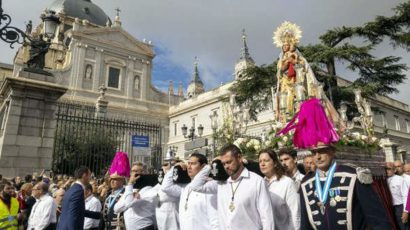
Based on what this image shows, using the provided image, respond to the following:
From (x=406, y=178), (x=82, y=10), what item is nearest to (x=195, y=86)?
(x=82, y=10)

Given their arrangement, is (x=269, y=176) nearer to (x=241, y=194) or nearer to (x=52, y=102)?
(x=241, y=194)

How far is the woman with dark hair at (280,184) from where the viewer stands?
338 centimetres

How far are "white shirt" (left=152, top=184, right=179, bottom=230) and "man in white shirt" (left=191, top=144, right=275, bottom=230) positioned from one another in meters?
1.66

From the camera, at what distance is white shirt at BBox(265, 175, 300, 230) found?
3.34 metres

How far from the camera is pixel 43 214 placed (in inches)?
215

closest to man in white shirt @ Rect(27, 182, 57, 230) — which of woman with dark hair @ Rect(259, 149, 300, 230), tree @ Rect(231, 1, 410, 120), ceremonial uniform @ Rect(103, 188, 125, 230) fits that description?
ceremonial uniform @ Rect(103, 188, 125, 230)

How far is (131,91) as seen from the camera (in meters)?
44.8

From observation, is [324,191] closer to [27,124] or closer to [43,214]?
[43,214]

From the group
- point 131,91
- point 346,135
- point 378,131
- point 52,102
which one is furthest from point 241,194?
point 131,91

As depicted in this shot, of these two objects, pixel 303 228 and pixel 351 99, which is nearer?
pixel 303 228

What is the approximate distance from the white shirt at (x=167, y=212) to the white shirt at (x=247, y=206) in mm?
1679

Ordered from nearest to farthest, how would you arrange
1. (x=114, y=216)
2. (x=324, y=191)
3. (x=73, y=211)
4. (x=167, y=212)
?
(x=324, y=191) → (x=73, y=211) → (x=167, y=212) → (x=114, y=216)

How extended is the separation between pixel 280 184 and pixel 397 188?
5.67 metres

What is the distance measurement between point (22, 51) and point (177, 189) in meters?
50.0
